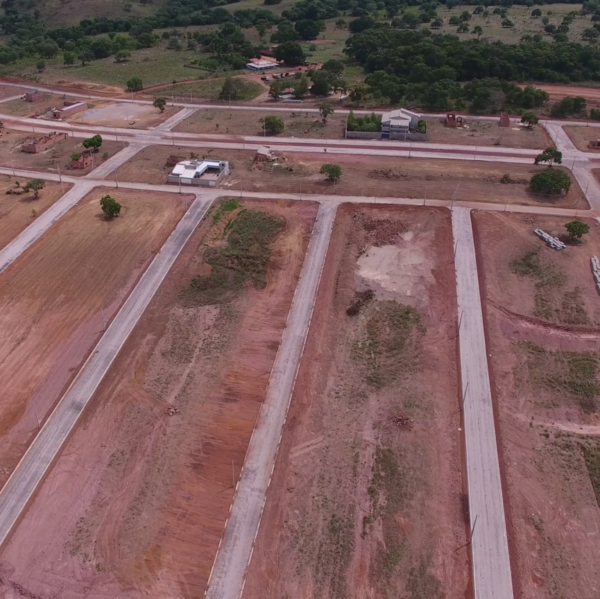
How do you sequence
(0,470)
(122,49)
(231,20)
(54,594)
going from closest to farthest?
(54,594) → (0,470) → (122,49) → (231,20)

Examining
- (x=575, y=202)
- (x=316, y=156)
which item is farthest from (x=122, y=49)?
(x=575, y=202)

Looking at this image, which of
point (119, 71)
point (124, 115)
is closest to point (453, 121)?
point (124, 115)

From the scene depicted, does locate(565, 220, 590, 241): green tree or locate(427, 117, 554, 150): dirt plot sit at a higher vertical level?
locate(565, 220, 590, 241): green tree

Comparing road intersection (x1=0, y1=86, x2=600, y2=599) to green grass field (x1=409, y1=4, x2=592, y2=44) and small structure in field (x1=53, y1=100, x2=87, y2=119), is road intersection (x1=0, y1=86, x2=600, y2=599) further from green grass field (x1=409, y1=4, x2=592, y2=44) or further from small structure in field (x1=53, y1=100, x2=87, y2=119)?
green grass field (x1=409, y1=4, x2=592, y2=44)

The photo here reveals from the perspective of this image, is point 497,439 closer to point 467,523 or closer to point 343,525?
point 467,523

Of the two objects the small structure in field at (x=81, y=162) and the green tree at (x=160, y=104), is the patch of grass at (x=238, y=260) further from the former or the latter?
the green tree at (x=160, y=104)

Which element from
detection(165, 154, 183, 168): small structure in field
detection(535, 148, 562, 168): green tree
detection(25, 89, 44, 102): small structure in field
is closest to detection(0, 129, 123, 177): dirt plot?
detection(165, 154, 183, 168): small structure in field
